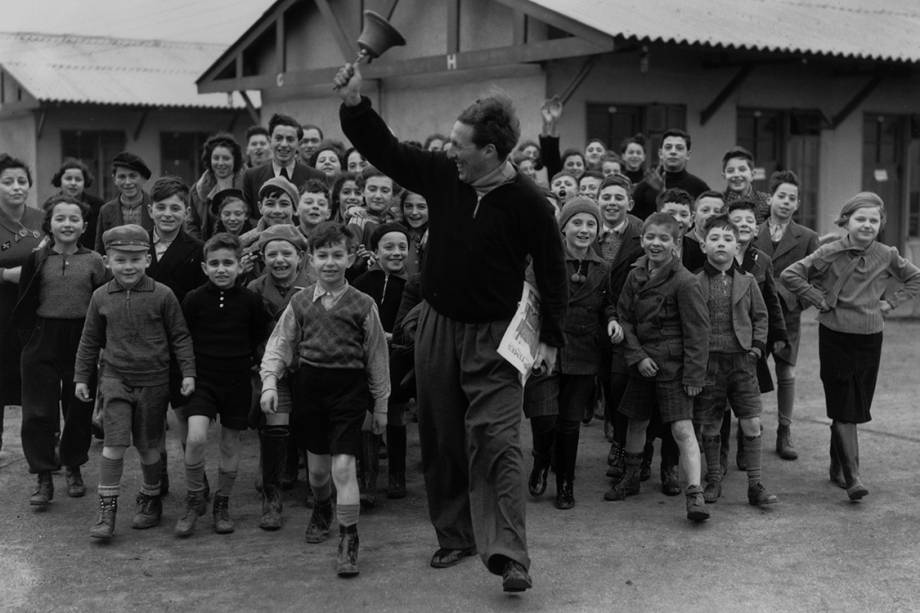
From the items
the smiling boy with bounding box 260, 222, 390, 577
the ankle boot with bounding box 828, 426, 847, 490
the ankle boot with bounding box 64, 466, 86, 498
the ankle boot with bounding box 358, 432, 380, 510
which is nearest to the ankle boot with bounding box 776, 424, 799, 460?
the ankle boot with bounding box 828, 426, 847, 490

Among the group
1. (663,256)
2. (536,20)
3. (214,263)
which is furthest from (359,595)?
(536,20)

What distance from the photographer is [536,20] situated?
1334cm

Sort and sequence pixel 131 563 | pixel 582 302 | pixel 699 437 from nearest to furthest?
pixel 131 563 → pixel 582 302 → pixel 699 437

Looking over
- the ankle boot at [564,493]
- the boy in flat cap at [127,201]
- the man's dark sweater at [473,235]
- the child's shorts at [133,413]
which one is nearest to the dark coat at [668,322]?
the ankle boot at [564,493]

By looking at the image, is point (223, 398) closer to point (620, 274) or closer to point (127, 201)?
point (127, 201)

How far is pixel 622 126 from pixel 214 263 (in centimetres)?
906

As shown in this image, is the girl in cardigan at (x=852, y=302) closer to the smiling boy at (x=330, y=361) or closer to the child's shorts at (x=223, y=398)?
the smiling boy at (x=330, y=361)

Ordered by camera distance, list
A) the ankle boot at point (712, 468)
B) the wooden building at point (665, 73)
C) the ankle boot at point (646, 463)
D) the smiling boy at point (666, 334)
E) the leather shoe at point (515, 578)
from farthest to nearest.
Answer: the wooden building at point (665, 73), the ankle boot at point (646, 463), the ankle boot at point (712, 468), the smiling boy at point (666, 334), the leather shoe at point (515, 578)

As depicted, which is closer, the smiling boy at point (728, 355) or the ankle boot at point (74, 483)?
the smiling boy at point (728, 355)

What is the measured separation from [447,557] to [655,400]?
1.65m

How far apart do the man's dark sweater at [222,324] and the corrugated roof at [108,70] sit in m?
15.7

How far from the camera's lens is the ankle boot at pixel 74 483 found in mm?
6371

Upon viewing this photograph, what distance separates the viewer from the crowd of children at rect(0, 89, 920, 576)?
17.9 ft

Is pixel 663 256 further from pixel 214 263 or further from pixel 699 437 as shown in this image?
pixel 214 263
